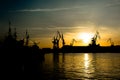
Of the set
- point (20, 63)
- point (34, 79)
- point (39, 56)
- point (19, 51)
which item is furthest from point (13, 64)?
point (39, 56)

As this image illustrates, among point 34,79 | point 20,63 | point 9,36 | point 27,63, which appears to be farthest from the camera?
point 9,36

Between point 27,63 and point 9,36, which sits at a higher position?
point 9,36

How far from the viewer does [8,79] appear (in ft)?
179

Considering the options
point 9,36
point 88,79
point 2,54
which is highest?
point 9,36

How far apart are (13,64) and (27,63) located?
24.3 meters

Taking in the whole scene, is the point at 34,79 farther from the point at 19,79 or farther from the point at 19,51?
the point at 19,51

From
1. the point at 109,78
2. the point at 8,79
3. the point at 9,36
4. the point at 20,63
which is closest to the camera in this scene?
the point at 8,79

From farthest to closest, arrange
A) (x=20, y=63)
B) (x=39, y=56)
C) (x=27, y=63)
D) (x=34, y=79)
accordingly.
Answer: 1. (x=39, y=56)
2. (x=27, y=63)
3. (x=20, y=63)
4. (x=34, y=79)

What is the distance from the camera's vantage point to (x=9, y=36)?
401 feet

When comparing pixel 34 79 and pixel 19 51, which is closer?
pixel 34 79

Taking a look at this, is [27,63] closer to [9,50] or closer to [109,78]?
[9,50]

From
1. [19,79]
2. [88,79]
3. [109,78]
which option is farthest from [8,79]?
[109,78]

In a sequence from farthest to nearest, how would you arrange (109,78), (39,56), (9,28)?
A: 1. (39,56)
2. (9,28)
3. (109,78)

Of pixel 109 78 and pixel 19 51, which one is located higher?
pixel 19 51
